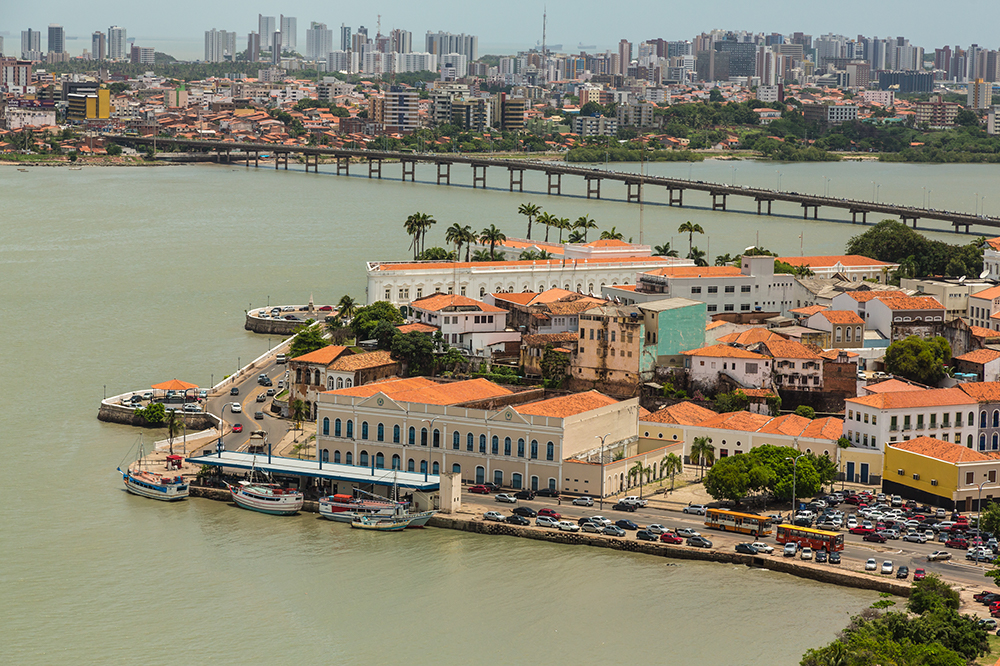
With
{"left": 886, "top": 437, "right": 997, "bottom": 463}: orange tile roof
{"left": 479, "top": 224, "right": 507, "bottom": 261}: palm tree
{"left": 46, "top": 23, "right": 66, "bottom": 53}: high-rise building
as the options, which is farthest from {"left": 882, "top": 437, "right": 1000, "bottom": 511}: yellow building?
{"left": 46, "top": 23, "right": 66, "bottom": 53}: high-rise building

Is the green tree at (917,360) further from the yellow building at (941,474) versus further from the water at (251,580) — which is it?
the water at (251,580)

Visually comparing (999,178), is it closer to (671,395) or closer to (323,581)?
(671,395)

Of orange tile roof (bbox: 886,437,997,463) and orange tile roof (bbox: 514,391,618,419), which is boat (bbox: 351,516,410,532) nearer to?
orange tile roof (bbox: 514,391,618,419)

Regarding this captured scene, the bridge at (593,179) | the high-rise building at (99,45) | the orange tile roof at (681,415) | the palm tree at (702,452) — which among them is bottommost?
the palm tree at (702,452)

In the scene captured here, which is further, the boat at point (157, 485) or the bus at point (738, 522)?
the boat at point (157, 485)

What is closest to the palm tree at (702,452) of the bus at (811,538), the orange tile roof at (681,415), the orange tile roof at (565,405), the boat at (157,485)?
the orange tile roof at (681,415)

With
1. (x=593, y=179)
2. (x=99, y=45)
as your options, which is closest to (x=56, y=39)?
(x=99, y=45)

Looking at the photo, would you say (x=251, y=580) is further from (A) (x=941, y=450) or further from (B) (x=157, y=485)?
(A) (x=941, y=450)
